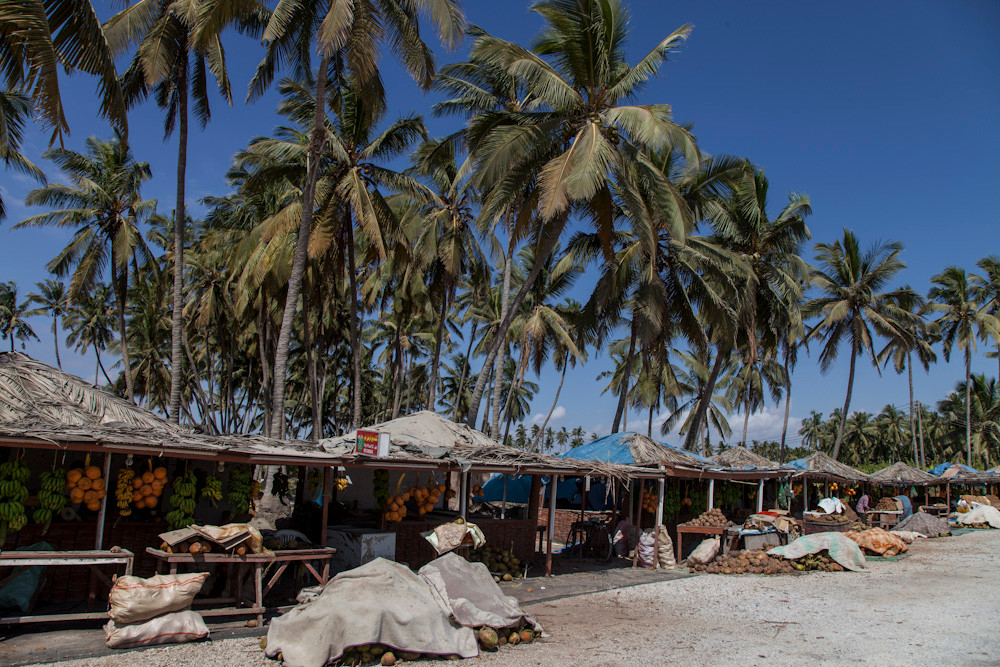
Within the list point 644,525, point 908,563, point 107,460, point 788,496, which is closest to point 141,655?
point 107,460

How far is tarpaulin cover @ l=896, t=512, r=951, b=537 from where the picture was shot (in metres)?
24.2

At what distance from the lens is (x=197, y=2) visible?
43.1 ft

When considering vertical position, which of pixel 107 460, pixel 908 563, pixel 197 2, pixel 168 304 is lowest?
pixel 908 563

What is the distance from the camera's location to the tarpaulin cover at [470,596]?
8.31 metres

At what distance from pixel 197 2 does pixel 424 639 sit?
1244 cm

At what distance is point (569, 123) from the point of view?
1562 cm

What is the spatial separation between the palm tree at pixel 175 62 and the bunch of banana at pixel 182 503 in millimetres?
7075

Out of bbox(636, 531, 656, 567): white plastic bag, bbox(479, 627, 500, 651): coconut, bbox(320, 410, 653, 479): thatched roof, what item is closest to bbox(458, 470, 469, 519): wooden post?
bbox(320, 410, 653, 479): thatched roof

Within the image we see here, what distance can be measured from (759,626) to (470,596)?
4.40m

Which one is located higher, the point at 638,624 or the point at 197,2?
the point at 197,2

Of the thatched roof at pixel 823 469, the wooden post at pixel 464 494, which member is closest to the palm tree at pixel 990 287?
the thatched roof at pixel 823 469

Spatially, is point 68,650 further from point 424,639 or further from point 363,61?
point 363,61

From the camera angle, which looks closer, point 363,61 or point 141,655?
point 141,655

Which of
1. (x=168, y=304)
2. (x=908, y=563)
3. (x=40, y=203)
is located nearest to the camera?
(x=908, y=563)
